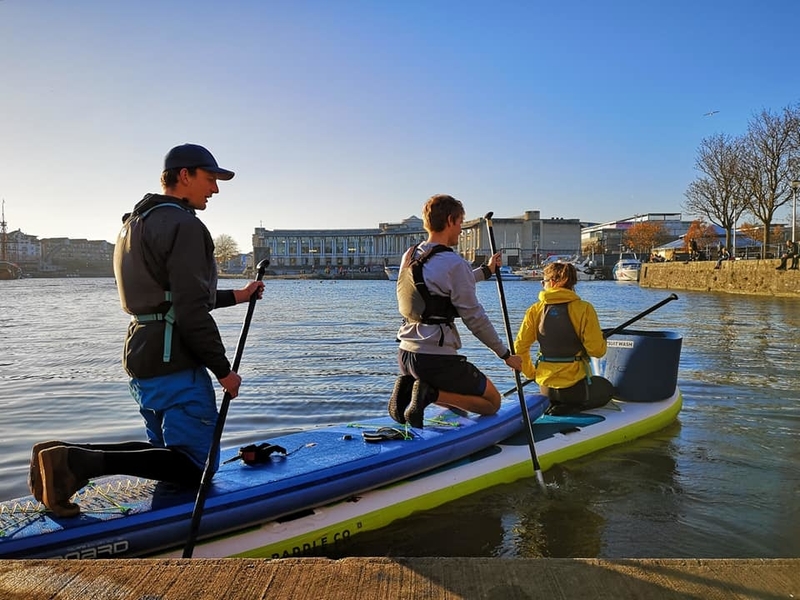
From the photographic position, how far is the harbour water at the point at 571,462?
15.1 feet

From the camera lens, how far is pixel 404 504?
4.71 m

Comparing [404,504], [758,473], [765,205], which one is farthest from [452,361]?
[765,205]

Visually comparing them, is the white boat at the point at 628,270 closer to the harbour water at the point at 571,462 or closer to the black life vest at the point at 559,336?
the harbour water at the point at 571,462

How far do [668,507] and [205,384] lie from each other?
13.1 feet

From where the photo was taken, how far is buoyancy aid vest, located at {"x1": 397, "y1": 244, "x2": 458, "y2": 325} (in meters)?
4.90

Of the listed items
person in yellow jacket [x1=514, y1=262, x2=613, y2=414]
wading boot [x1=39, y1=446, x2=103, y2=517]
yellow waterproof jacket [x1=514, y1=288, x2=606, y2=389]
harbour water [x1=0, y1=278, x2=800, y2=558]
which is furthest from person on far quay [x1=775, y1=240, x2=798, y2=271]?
wading boot [x1=39, y1=446, x2=103, y2=517]

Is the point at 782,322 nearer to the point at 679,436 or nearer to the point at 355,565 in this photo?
the point at 679,436

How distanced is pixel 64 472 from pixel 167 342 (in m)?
0.87

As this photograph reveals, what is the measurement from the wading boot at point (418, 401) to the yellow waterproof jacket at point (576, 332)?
1538mm

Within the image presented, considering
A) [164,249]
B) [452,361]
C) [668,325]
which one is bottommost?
[668,325]

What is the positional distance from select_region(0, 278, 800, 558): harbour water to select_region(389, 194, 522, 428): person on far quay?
990 mm

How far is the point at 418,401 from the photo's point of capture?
5.12 metres

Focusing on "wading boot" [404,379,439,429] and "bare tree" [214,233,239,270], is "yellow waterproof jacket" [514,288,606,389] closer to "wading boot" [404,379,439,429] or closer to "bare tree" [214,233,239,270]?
"wading boot" [404,379,439,429]

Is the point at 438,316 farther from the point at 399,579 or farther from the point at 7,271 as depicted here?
the point at 7,271
